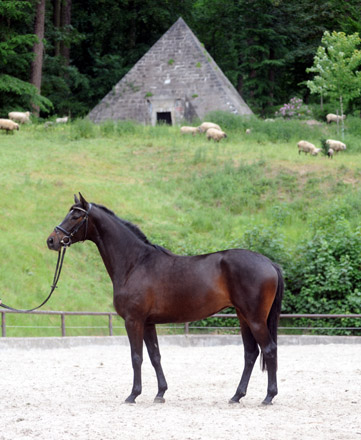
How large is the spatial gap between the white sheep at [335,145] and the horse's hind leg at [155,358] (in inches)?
1020

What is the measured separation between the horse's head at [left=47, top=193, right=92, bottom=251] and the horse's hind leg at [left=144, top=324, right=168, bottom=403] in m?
1.44

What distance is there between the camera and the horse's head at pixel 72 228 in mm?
9312

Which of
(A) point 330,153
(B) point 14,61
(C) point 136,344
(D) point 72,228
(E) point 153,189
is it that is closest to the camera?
(C) point 136,344

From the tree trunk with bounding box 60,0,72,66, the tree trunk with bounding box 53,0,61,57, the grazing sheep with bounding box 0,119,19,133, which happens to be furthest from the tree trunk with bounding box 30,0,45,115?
the grazing sheep with bounding box 0,119,19,133

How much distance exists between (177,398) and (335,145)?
A: 1035 inches

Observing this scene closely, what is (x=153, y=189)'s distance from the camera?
97.1 ft

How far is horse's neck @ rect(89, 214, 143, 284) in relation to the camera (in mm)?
9469

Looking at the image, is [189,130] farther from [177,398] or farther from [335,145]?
[177,398]

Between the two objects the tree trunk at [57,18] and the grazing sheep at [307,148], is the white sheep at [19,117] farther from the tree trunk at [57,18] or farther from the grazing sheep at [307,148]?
the grazing sheep at [307,148]

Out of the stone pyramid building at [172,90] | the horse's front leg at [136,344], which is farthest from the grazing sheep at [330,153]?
the horse's front leg at [136,344]

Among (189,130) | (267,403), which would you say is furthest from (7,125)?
(267,403)

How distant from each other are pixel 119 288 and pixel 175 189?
20.9 m

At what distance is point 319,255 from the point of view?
18656 millimetres

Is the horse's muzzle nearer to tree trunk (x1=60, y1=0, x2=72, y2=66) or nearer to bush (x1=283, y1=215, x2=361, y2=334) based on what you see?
bush (x1=283, y1=215, x2=361, y2=334)
